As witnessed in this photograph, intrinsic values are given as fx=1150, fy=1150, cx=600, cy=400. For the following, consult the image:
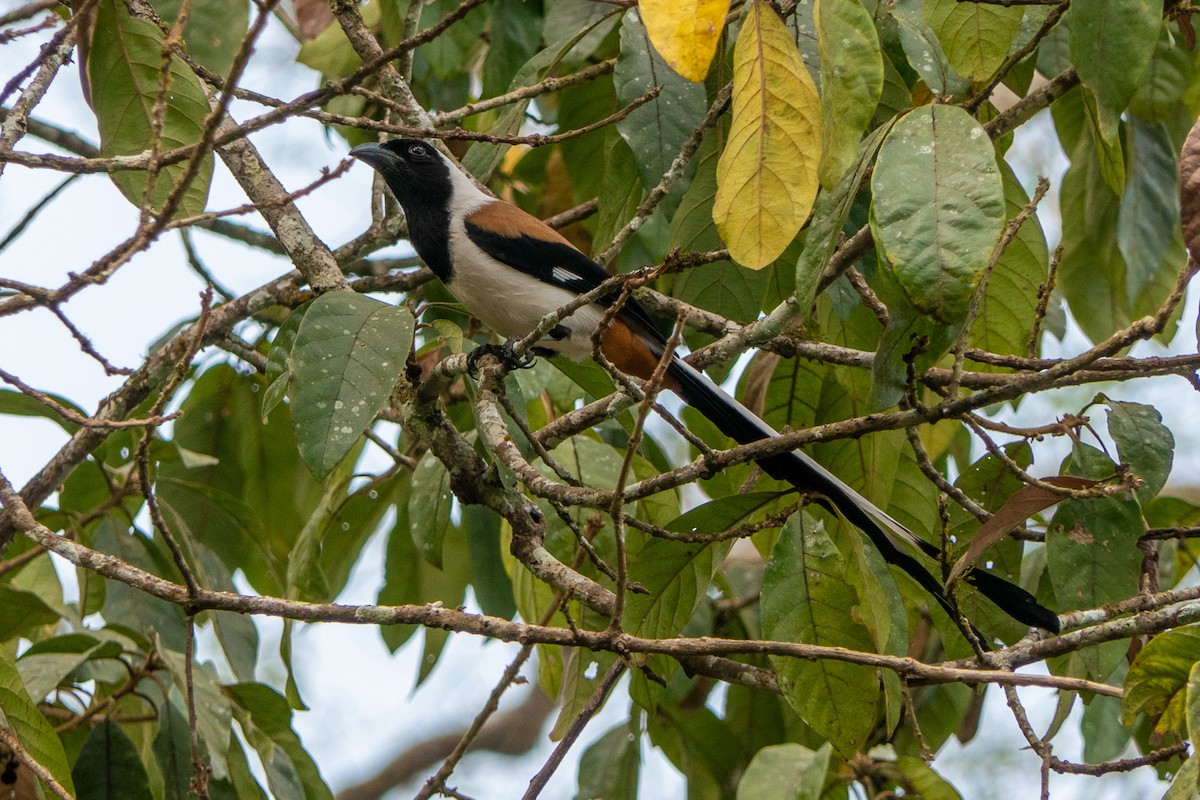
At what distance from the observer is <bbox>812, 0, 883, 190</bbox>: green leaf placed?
1.66 metres

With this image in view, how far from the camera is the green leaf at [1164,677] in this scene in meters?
1.76

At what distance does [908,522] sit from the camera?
2.90 metres

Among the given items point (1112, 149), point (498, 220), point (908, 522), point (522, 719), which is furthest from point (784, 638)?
point (522, 719)

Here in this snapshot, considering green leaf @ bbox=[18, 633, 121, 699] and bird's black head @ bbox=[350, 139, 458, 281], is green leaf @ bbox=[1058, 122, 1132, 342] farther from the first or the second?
green leaf @ bbox=[18, 633, 121, 699]

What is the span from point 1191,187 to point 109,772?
7.69 feet

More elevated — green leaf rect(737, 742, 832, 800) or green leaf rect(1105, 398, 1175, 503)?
green leaf rect(1105, 398, 1175, 503)

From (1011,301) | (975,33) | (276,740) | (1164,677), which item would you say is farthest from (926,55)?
(276,740)

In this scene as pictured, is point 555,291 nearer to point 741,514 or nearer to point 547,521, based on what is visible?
point 547,521

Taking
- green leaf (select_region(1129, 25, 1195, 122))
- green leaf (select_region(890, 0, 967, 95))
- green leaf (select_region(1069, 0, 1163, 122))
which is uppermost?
green leaf (select_region(1129, 25, 1195, 122))

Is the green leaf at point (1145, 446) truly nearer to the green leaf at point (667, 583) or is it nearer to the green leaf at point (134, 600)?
the green leaf at point (667, 583)

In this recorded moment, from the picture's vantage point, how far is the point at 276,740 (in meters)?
2.70

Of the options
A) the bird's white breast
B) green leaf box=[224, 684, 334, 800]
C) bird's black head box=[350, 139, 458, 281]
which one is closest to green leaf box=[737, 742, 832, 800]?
green leaf box=[224, 684, 334, 800]

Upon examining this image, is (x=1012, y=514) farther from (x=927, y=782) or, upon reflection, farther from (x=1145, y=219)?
(x=1145, y=219)

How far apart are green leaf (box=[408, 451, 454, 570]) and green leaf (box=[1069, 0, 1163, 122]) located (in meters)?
1.71
